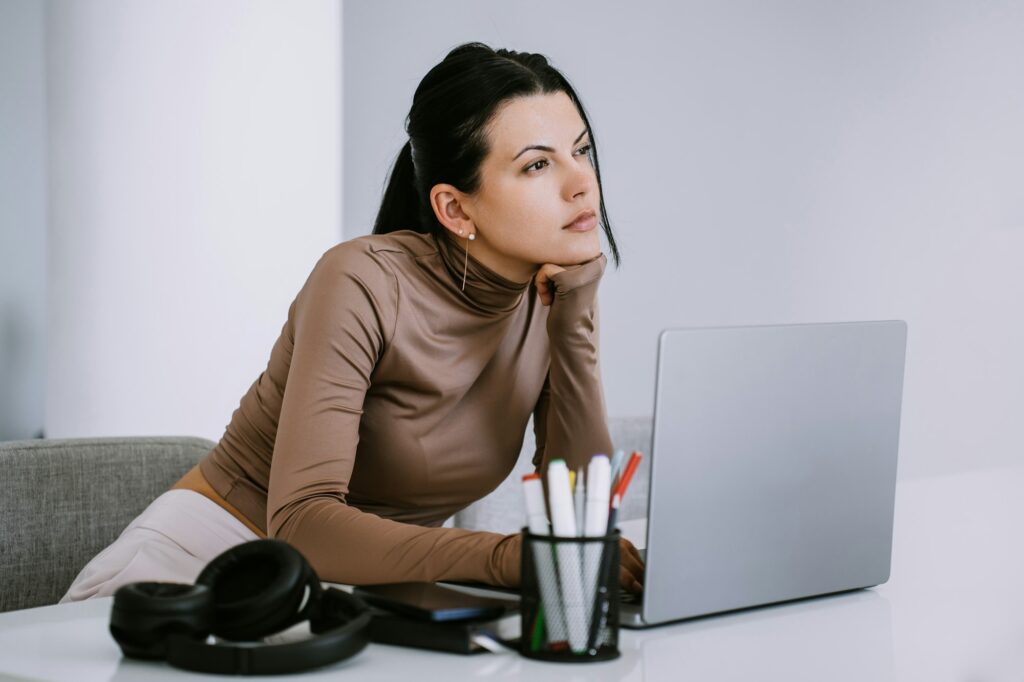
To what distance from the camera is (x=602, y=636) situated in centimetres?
77

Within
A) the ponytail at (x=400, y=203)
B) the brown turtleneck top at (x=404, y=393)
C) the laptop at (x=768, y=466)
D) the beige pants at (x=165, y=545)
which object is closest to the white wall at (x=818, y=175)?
the brown turtleneck top at (x=404, y=393)

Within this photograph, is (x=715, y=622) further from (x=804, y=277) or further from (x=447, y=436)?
(x=804, y=277)

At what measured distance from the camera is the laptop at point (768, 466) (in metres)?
0.86

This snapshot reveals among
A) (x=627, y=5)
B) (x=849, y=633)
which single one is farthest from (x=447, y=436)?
(x=627, y=5)

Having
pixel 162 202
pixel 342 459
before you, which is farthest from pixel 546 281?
pixel 162 202

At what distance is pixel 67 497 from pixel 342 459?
467 millimetres

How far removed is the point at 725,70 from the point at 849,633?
2.27 m

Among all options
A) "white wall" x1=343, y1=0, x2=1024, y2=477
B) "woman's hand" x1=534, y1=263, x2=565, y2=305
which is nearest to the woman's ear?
"woman's hand" x1=534, y1=263, x2=565, y2=305

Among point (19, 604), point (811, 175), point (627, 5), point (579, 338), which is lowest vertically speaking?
point (19, 604)

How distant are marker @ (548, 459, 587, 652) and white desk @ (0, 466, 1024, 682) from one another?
0.08 feet

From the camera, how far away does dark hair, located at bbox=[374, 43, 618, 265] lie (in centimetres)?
146

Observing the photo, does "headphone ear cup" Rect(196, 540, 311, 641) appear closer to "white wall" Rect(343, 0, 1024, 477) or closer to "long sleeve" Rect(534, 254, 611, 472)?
"long sleeve" Rect(534, 254, 611, 472)

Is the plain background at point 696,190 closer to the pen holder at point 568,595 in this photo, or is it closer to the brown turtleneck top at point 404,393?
the brown turtleneck top at point 404,393

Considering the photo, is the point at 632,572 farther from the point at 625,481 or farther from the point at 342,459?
the point at 342,459
